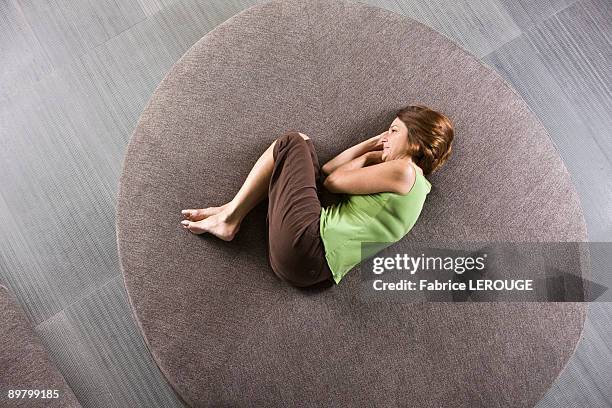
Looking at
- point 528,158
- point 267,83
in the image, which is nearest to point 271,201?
point 267,83

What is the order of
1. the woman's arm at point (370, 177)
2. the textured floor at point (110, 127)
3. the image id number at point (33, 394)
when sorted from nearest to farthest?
1. the woman's arm at point (370, 177)
2. the image id number at point (33, 394)
3. the textured floor at point (110, 127)

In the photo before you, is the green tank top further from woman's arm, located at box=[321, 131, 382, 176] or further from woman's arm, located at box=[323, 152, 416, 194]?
woman's arm, located at box=[321, 131, 382, 176]

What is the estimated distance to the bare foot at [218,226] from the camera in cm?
138

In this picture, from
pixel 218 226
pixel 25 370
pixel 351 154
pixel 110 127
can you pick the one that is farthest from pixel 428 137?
pixel 25 370

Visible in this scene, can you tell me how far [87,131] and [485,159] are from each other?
4.11ft

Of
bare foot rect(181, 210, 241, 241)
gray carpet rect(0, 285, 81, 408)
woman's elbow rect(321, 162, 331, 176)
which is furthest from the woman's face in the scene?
gray carpet rect(0, 285, 81, 408)

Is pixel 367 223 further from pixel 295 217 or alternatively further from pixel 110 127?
pixel 110 127

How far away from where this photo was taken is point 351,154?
4.83ft

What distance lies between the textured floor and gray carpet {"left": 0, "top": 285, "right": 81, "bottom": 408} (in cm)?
14

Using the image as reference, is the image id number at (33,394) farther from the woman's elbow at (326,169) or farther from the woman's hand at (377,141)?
the woman's hand at (377,141)
